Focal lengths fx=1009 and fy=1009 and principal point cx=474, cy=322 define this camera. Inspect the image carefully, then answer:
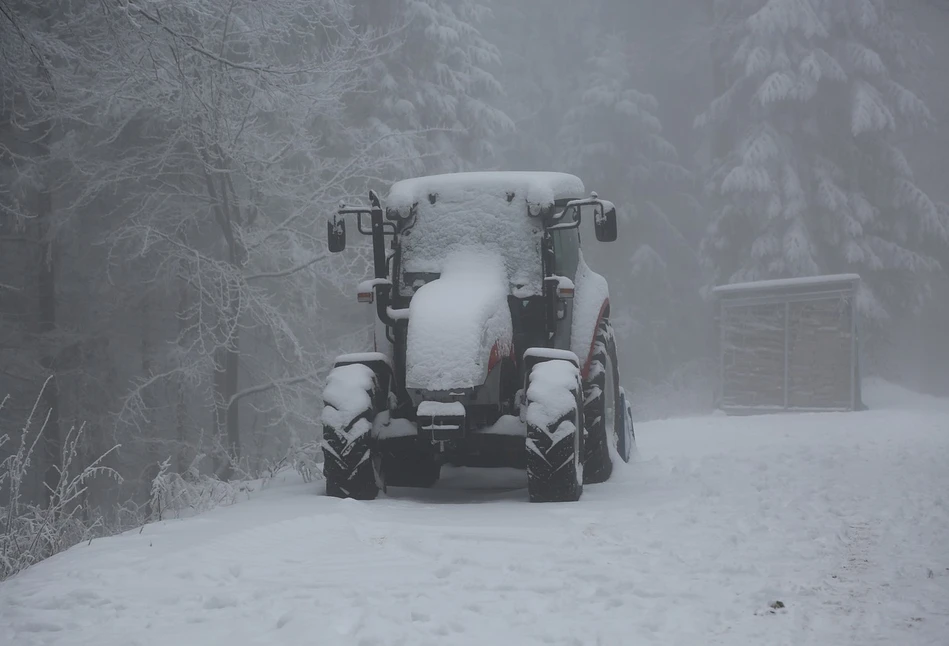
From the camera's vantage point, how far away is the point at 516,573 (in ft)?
16.3

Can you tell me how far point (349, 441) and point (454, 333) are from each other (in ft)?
3.77

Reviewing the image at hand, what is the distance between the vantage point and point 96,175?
1644 cm

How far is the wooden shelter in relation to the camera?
2198 centimetres

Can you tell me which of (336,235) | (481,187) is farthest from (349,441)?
(481,187)

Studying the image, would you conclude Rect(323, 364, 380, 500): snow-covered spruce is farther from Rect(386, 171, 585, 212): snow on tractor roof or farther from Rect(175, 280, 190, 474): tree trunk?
Rect(175, 280, 190, 474): tree trunk

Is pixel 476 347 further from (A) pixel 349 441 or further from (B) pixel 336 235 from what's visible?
(B) pixel 336 235

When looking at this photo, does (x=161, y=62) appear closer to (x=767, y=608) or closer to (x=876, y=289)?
(x=767, y=608)

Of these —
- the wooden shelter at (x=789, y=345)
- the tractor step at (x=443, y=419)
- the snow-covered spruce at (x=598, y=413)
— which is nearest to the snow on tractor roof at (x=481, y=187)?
the snow-covered spruce at (x=598, y=413)

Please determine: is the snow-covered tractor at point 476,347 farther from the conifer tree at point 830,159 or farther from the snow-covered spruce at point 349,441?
the conifer tree at point 830,159

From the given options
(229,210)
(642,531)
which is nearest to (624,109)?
(229,210)

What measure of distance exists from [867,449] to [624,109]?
26.4 m

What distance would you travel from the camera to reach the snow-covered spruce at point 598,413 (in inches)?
331

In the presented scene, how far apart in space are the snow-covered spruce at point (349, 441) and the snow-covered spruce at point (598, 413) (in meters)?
1.81

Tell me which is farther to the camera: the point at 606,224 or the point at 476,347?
the point at 606,224
